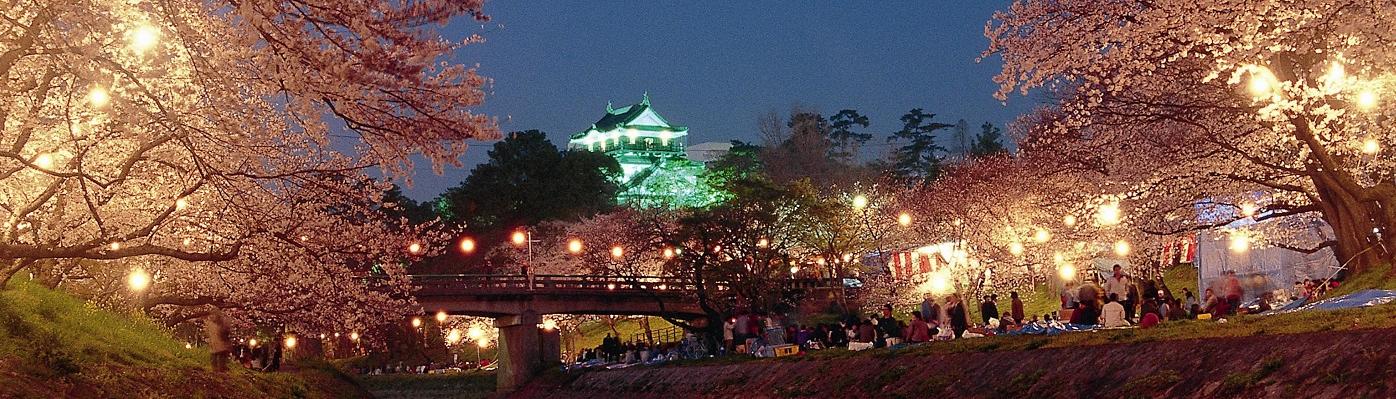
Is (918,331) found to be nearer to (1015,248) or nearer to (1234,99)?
(1234,99)

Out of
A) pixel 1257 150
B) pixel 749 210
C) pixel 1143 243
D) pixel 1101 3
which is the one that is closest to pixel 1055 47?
pixel 1101 3

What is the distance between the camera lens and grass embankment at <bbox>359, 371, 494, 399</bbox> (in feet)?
189

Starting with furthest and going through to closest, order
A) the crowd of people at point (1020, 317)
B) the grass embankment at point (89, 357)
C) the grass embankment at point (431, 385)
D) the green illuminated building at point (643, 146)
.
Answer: the green illuminated building at point (643, 146) < the grass embankment at point (431, 385) < the crowd of people at point (1020, 317) < the grass embankment at point (89, 357)

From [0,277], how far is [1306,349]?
53.4 ft

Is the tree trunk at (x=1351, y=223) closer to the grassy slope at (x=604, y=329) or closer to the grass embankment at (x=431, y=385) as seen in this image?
the grass embankment at (x=431, y=385)

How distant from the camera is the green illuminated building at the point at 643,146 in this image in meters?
91.8

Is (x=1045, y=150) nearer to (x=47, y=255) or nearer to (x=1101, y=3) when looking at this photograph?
(x=1101, y=3)

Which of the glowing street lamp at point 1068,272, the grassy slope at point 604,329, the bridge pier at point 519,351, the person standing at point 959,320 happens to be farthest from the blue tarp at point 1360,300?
the grassy slope at point 604,329

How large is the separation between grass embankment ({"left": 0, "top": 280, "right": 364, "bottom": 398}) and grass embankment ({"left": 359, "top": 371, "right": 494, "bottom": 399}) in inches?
1140

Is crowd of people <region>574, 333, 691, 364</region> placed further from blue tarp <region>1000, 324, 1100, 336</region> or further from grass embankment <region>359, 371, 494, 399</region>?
blue tarp <region>1000, 324, 1100, 336</region>

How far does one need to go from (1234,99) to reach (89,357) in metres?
19.0

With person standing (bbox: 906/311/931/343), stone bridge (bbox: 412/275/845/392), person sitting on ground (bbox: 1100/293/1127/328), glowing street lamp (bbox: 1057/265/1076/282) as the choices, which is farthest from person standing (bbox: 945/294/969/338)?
stone bridge (bbox: 412/275/845/392)

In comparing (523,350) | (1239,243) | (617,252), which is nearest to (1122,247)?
(1239,243)

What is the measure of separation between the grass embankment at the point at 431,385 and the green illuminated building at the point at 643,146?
30.4 meters
